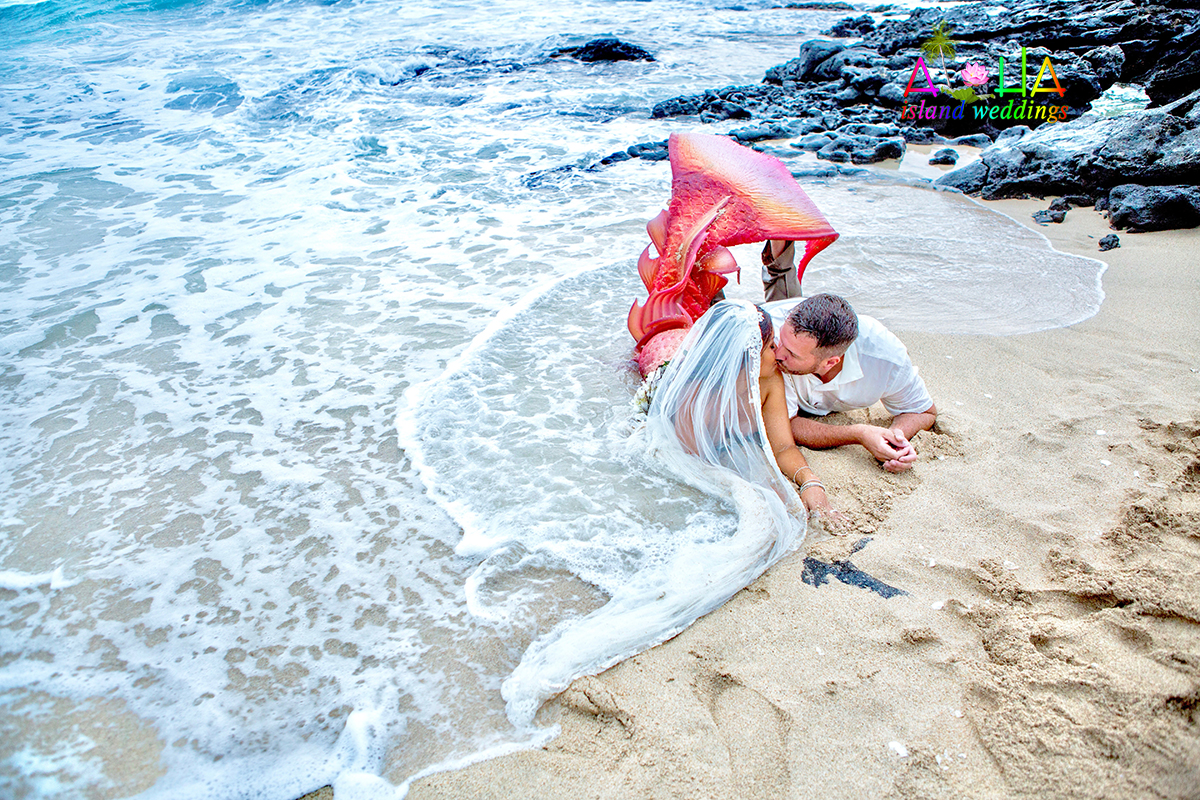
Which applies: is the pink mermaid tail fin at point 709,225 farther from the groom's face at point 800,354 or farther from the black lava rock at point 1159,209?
the black lava rock at point 1159,209

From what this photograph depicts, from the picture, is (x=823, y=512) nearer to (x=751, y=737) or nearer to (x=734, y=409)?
(x=734, y=409)

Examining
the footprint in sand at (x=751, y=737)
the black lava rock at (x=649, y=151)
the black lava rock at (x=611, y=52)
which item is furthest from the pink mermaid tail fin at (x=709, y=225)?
the black lava rock at (x=611, y=52)

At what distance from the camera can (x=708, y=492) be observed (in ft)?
8.72

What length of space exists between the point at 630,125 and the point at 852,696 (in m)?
8.12

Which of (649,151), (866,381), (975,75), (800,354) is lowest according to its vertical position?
(866,381)

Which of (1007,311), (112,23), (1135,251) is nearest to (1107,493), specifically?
(1007,311)

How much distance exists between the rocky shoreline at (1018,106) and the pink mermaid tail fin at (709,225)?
329 centimetres

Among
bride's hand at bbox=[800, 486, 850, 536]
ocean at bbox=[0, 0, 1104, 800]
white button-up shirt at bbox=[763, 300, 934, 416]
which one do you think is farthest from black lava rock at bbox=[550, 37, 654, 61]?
bride's hand at bbox=[800, 486, 850, 536]

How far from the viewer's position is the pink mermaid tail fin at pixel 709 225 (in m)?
3.10

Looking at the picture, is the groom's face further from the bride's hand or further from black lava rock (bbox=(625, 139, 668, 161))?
black lava rock (bbox=(625, 139, 668, 161))

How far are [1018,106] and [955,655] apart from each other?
26.7 ft

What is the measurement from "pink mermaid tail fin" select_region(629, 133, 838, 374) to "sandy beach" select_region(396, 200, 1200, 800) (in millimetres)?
1002

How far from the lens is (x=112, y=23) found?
16688 mm

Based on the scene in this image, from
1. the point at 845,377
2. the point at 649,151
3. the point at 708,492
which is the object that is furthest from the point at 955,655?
the point at 649,151
